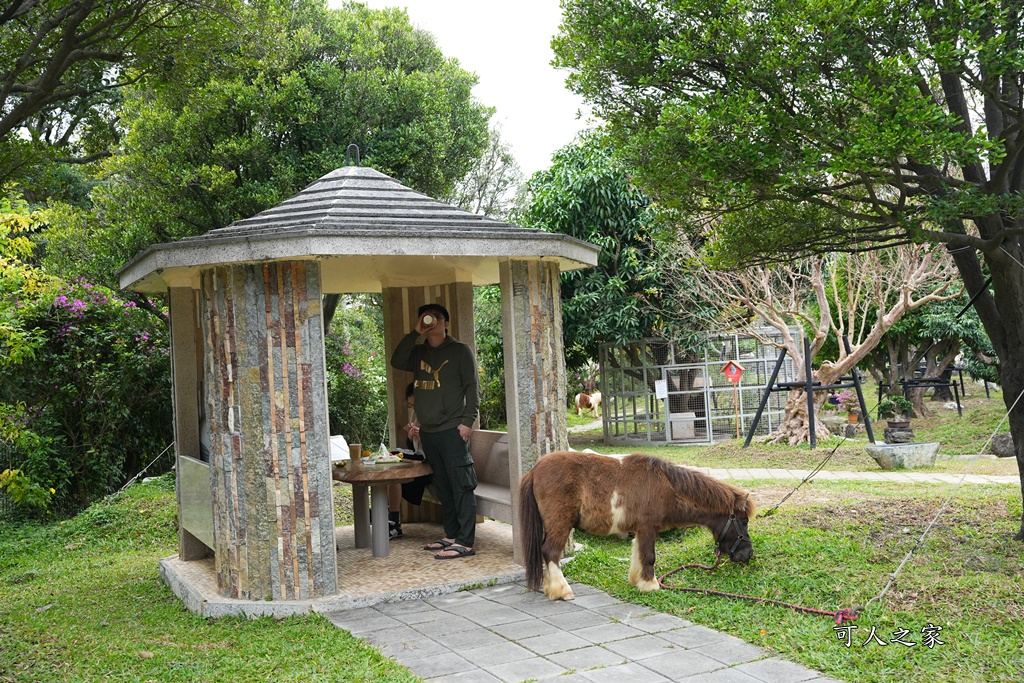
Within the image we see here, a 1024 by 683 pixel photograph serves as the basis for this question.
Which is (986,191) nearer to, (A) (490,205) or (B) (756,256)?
(B) (756,256)

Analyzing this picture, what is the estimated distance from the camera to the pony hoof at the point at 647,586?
19.9ft

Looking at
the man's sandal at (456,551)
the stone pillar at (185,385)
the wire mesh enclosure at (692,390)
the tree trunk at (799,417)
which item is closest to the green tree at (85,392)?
the stone pillar at (185,385)

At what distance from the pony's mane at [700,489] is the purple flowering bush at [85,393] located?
8832 millimetres

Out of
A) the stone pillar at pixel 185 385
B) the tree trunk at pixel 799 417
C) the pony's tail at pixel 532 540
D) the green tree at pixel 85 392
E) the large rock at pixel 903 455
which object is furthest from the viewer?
the tree trunk at pixel 799 417

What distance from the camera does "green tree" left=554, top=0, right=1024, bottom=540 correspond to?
5367 millimetres

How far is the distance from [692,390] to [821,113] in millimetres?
12029

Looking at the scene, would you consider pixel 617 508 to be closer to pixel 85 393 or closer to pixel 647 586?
pixel 647 586

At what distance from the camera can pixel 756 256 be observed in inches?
295

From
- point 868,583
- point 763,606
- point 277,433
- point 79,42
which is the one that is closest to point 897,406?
point 868,583

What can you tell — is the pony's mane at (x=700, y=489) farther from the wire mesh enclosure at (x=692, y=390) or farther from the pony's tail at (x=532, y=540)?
the wire mesh enclosure at (x=692, y=390)

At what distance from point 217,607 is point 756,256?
200 inches

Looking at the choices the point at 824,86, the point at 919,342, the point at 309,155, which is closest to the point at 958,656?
the point at 824,86

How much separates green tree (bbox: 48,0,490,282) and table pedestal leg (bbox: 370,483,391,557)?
24.3 ft

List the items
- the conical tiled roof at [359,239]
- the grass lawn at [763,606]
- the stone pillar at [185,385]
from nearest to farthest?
1. the grass lawn at [763,606]
2. the conical tiled roof at [359,239]
3. the stone pillar at [185,385]
